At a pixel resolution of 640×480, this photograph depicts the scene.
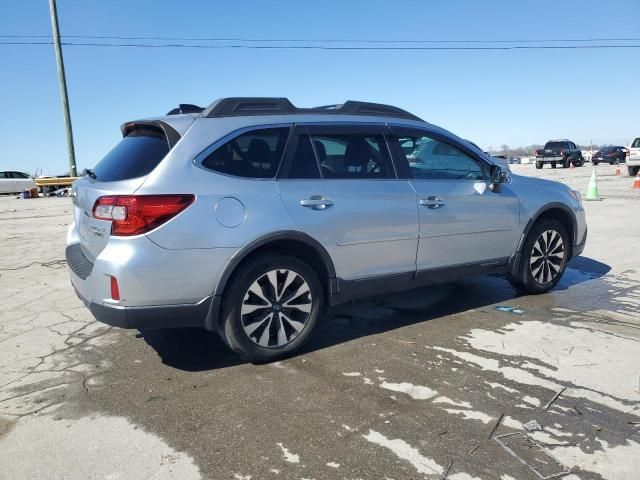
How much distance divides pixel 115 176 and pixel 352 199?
1.71 meters

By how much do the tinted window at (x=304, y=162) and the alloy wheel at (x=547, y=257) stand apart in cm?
265

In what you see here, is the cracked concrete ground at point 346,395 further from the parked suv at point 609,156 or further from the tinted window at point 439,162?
the parked suv at point 609,156

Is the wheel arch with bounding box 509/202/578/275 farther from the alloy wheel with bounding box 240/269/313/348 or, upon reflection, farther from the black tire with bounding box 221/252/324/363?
the alloy wheel with bounding box 240/269/313/348

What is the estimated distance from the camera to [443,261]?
14.8 feet

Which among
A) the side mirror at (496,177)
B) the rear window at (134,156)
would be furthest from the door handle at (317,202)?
the side mirror at (496,177)

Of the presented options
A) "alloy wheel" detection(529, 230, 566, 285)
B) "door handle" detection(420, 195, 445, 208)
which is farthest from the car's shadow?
"door handle" detection(420, 195, 445, 208)

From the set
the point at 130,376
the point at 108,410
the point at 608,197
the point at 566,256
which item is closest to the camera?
the point at 108,410

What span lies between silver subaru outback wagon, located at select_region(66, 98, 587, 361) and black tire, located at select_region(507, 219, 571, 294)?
1.45ft

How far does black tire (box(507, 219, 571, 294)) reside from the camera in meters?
5.13

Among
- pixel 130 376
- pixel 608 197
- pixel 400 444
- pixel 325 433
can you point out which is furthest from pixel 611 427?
pixel 608 197

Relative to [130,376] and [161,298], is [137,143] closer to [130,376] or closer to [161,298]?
[161,298]

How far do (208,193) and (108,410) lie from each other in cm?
146

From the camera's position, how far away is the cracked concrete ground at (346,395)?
2.51 m

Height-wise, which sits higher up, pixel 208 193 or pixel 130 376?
pixel 208 193
